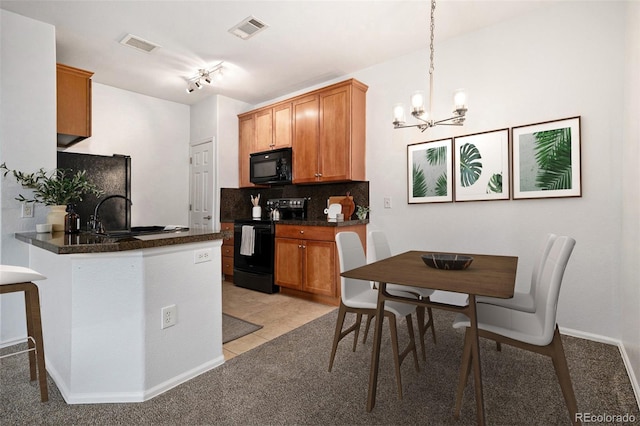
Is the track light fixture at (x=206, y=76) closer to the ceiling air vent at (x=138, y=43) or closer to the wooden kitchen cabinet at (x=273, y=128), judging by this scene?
the ceiling air vent at (x=138, y=43)

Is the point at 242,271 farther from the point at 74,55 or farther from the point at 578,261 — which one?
the point at 578,261

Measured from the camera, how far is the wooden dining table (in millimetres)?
1483

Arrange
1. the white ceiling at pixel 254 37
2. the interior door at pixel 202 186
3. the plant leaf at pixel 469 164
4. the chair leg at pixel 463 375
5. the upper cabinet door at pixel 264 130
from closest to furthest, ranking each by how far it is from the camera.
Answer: the chair leg at pixel 463 375
the white ceiling at pixel 254 37
the plant leaf at pixel 469 164
the upper cabinet door at pixel 264 130
the interior door at pixel 202 186

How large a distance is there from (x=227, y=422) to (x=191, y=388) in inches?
16.7

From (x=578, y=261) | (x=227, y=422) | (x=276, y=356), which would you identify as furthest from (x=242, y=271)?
(x=578, y=261)

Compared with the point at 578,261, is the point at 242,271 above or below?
below

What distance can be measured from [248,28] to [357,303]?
2.70m

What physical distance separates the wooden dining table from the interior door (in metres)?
3.59

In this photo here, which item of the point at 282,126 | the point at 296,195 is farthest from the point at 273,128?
the point at 296,195

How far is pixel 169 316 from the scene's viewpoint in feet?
6.28

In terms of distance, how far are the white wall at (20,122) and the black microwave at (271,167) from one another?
240 centimetres

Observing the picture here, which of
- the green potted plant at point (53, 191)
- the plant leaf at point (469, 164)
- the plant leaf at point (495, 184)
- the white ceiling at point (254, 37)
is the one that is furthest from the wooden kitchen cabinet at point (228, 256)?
the plant leaf at point (495, 184)

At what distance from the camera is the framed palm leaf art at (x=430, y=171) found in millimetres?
3289

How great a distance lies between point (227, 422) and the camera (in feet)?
5.26
